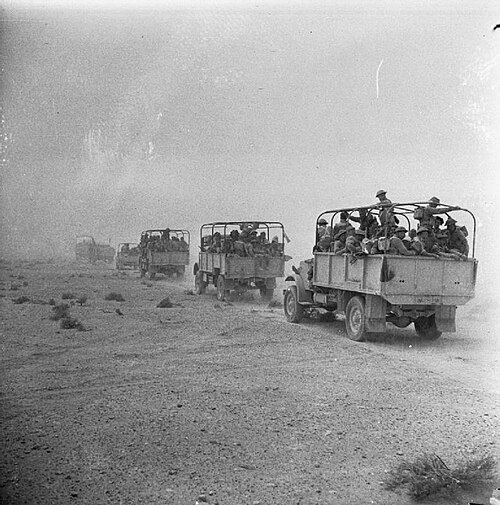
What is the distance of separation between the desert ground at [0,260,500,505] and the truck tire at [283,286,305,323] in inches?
70.1

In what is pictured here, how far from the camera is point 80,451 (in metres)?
4.63

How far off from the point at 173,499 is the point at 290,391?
2822mm

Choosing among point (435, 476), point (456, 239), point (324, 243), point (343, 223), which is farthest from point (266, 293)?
point (435, 476)

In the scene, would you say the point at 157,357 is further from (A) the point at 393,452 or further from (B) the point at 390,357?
(A) the point at 393,452

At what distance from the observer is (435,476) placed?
404cm

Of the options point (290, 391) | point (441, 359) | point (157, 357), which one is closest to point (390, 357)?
point (441, 359)

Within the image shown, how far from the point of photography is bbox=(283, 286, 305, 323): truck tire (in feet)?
Result: 41.3

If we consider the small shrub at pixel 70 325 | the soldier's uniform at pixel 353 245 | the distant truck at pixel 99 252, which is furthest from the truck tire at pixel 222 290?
the distant truck at pixel 99 252

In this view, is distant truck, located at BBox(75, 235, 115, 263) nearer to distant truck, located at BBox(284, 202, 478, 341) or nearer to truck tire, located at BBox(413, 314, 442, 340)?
distant truck, located at BBox(284, 202, 478, 341)

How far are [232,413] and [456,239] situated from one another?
22.6ft

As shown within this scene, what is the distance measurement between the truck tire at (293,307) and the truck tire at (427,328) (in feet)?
8.95

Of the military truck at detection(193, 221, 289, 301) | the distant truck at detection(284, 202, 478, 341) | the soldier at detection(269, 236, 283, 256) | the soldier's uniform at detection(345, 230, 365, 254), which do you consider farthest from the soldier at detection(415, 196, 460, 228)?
the soldier at detection(269, 236, 283, 256)

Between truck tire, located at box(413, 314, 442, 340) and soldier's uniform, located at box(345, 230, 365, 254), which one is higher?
soldier's uniform, located at box(345, 230, 365, 254)

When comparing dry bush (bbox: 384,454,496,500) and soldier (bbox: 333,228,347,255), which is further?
soldier (bbox: 333,228,347,255)
